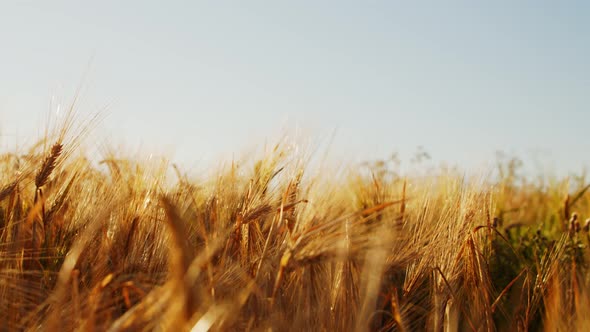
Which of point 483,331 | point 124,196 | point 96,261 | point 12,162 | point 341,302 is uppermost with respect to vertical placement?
point 12,162

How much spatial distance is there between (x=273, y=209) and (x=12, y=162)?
1.14 m

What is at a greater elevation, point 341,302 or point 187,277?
point 187,277

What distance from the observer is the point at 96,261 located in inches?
71.9

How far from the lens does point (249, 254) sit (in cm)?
202

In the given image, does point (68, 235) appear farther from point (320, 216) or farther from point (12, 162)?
point (320, 216)

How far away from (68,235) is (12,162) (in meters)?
0.56

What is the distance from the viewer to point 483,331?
218cm

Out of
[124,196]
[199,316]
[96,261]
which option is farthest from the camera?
[124,196]

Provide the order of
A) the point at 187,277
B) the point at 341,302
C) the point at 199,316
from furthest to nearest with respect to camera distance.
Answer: the point at 341,302 < the point at 199,316 < the point at 187,277

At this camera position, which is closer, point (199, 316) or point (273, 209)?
point (199, 316)

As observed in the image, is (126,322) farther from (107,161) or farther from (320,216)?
(107,161)

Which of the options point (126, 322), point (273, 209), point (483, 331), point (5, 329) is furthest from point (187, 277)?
point (483, 331)

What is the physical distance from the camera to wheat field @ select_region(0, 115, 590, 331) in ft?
4.43

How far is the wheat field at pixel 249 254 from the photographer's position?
1.35 metres
